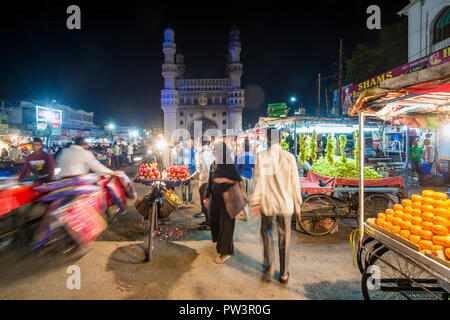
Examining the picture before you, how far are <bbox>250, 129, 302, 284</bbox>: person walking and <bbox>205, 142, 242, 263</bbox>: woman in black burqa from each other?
23.7 inches

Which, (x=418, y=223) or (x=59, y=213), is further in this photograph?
(x=59, y=213)

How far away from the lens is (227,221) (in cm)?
403

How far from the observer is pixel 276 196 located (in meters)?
3.46

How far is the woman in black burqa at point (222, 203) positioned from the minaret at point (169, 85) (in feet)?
174

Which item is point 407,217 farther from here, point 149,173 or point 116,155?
point 116,155

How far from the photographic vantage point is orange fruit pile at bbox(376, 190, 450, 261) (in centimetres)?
251

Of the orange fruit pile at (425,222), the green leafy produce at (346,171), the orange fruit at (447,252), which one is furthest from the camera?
the green leafy produce at (346,171)

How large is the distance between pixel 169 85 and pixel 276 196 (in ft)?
190

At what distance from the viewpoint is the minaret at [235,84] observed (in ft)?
188

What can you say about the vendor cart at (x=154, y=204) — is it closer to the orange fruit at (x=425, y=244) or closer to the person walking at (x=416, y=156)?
the orange fruit at (x=425, y=244)

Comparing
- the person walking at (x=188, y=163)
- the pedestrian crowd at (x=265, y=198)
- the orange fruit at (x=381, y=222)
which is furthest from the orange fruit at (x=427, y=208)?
the person walking at (x=188, y=163)
